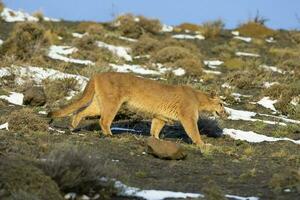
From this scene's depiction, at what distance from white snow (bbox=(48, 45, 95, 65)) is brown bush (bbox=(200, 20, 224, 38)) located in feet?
33.7

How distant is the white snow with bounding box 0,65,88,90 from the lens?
2236 cm

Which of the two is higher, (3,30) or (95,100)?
(3,30)

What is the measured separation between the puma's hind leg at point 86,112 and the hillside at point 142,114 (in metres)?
0.31

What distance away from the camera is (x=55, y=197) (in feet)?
26.8

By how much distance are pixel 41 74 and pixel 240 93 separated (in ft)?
24.8

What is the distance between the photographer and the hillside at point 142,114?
897 cm

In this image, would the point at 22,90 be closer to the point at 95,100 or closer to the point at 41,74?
the point at 41,74

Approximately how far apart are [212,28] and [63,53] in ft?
39.4

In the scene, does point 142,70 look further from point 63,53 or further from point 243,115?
point 243,115

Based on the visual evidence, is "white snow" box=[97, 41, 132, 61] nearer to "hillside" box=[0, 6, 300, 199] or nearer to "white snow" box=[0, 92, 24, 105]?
"hillside" box=[0, 6, 300, 199]

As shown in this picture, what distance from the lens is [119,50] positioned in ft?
104

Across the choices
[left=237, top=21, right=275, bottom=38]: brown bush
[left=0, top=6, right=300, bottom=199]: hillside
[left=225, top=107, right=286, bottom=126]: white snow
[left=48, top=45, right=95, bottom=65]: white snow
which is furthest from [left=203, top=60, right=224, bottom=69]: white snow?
[left=225, top=107, right=286, bottom=126]: white snow

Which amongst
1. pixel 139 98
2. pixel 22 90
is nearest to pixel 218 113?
pixel 139 98

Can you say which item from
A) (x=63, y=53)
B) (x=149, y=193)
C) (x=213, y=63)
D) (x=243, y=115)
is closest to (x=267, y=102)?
(x=243, y=115)
